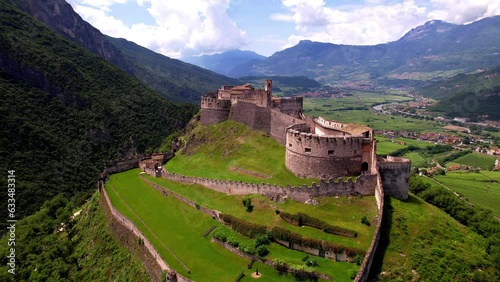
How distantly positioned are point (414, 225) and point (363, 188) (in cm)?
633

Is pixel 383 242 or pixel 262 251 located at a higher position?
pixel 383 242

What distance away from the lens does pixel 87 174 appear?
98500 mm

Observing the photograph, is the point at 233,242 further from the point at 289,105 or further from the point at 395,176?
the point at 289,105

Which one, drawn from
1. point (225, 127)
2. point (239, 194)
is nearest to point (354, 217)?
point (239, 194)

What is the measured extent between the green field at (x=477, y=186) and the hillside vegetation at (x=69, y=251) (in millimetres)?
73581

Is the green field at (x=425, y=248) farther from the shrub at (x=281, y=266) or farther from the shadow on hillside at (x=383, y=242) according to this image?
the shrub at (x=281, y=266)

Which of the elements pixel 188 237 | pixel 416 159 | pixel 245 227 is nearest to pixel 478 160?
pixel 416 159

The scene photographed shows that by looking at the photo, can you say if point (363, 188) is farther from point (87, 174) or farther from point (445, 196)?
point (87, 174)

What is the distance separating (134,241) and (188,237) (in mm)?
7308

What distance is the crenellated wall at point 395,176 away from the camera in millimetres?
45531

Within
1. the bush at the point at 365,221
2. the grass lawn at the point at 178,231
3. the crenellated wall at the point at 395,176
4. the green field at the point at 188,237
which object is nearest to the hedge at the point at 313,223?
the green field at the point at 188,237

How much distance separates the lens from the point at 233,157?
209ft

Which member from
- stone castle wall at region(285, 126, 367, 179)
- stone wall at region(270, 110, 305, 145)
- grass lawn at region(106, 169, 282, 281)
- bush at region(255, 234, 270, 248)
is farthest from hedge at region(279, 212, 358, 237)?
stone wall at region(270, 110, 305, 145)

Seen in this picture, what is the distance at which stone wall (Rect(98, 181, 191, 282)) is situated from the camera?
39.2 metres
